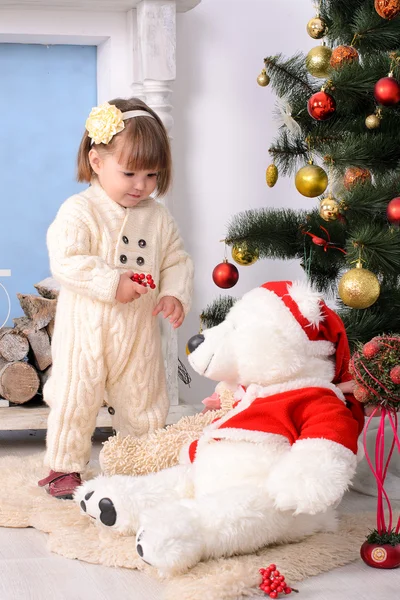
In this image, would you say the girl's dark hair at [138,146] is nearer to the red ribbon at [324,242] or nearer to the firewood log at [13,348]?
the red ribbon at [324,242]

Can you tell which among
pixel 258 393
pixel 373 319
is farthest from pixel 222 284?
pixel 258 393

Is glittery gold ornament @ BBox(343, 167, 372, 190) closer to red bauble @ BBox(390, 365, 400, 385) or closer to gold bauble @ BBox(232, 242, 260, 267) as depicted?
gold bauble @ BBox(232, 242, 260, 267)

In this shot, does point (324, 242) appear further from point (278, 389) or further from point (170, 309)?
point (278, 389)

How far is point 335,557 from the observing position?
1501mm

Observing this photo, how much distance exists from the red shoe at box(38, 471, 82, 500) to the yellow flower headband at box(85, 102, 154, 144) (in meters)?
0.71

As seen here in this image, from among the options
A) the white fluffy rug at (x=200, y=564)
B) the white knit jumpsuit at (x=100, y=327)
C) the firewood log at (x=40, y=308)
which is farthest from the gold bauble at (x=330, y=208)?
the firewood log at (x=40, y=308)

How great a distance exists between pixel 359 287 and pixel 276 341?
0.27m

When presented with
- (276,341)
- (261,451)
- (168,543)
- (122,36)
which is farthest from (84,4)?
(168,543)

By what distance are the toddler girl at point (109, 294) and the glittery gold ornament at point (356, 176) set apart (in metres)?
0.39

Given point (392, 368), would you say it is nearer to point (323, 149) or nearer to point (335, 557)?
point (335, 557)

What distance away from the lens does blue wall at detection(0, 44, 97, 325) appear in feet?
8.41

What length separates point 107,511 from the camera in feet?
5.04

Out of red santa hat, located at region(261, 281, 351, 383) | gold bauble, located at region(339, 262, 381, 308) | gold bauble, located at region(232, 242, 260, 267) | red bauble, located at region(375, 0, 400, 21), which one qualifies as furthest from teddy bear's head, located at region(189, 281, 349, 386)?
red bauble, located at region(375, 0, 400, 21)

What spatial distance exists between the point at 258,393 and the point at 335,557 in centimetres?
31
